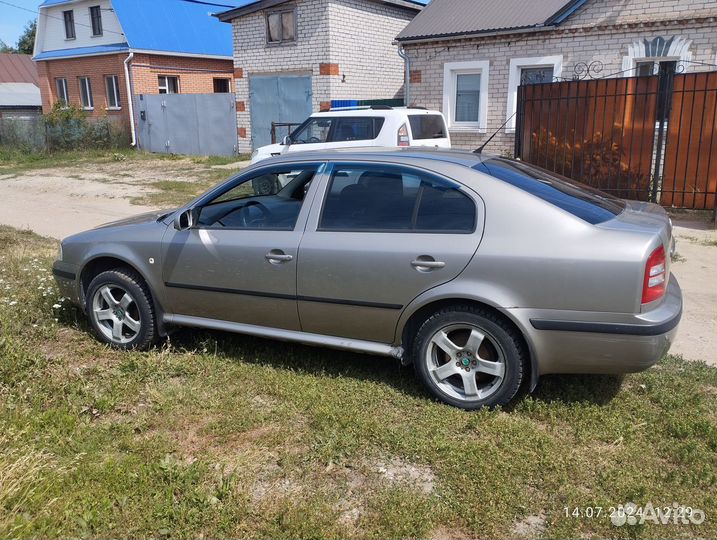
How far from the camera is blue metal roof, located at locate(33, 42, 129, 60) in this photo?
2495cm

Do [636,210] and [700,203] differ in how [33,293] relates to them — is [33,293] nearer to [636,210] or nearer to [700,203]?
[636,210]

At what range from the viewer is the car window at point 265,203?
14.6 ft

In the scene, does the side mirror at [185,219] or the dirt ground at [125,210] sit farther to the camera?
the dirt ground at [125,210]

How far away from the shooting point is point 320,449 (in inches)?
136

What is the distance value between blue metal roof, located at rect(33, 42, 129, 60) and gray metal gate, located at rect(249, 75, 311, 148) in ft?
24.9

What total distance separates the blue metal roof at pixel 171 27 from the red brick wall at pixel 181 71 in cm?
42

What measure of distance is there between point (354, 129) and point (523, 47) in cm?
543

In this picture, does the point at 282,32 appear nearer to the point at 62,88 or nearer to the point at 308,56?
the point at 308,56

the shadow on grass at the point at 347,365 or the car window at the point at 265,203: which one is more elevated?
the car window at the point at 265,203

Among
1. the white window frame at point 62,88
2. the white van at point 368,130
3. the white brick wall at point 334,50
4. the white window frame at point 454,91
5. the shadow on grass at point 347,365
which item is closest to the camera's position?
the shadow on grass at point 347,365

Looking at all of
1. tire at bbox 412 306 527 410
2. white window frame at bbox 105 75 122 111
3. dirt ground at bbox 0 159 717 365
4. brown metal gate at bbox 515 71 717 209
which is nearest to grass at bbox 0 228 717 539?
tire at bbox 412 306 527 410

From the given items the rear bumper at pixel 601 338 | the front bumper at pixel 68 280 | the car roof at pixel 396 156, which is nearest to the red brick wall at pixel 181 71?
the front bumper at pixel 68 280

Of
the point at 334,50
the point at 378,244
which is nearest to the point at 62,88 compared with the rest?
the point at 334,50

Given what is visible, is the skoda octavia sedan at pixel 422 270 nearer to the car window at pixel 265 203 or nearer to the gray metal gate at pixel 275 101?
the car window at pixel 265 203
